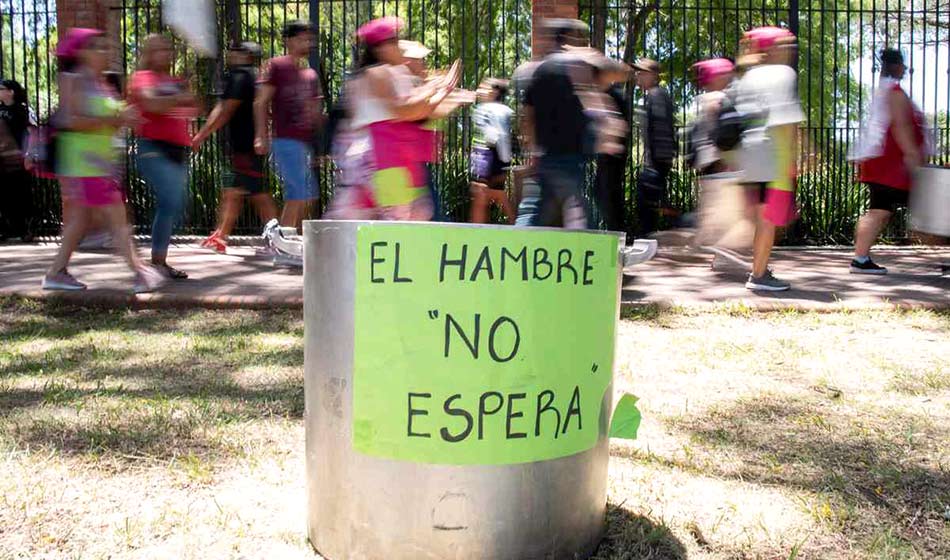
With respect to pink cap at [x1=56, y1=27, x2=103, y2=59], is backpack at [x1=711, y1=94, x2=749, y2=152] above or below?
below

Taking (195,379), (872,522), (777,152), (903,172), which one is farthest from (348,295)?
(903,172)

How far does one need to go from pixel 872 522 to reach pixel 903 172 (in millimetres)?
5124

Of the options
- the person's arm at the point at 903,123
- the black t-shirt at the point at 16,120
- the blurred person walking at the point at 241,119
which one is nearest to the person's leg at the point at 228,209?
the blurred person walking at the point at 241,119

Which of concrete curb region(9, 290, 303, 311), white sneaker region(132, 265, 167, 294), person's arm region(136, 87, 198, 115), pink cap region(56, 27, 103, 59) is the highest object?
pink cap region(56, 27, 103, 59)

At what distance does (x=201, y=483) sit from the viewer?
9.16 feet

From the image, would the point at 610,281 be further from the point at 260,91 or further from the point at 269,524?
the point at 260,91

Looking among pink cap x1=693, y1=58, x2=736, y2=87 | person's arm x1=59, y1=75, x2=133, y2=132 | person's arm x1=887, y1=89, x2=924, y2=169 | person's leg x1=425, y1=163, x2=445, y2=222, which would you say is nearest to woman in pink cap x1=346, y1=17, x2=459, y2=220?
person's leg x1=425, y1=163, x2=445, y2=222

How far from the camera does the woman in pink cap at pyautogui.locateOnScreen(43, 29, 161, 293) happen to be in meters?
5.41

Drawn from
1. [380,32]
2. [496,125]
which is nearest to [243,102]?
[496,125]

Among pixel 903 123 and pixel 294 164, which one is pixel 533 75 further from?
pixel 903 123

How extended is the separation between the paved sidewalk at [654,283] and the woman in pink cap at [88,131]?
0.54 metres

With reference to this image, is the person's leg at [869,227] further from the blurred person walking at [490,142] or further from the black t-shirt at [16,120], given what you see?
the black t-shirt at [16,120]

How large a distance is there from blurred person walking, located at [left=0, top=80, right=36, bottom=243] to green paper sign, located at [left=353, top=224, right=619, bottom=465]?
8486mm

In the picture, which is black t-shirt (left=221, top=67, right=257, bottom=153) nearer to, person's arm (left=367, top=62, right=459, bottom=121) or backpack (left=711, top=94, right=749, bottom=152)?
person's arm (left=367, top=62, right=459, bottom=121)
